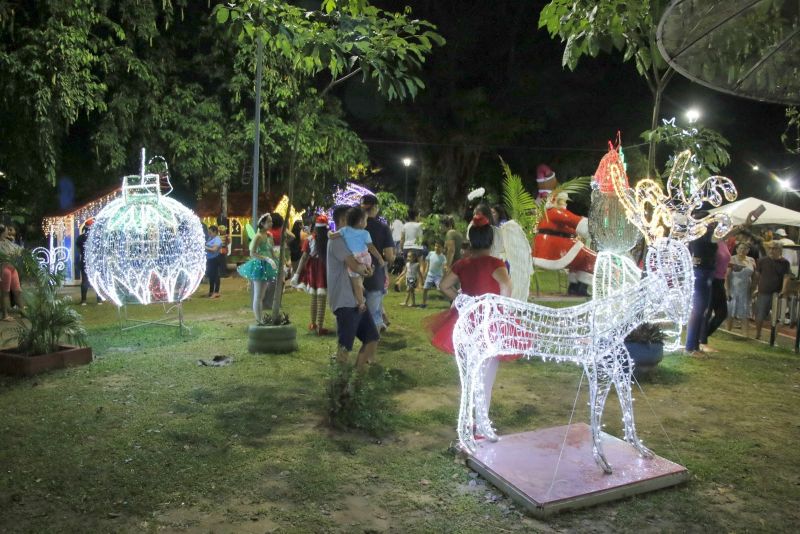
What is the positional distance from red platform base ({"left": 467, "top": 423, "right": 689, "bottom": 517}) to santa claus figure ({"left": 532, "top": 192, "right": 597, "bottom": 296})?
237 inches

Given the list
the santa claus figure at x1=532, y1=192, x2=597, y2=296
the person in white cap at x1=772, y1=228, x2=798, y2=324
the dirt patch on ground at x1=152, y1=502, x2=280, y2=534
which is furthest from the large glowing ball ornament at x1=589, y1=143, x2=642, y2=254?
the dirt patch on ground at x1=152, y1=502, x2=280, y2=534

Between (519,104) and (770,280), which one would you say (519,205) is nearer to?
(770,280)

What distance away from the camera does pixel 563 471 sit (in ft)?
12.9

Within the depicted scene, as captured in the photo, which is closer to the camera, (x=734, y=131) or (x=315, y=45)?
(x=315, y=45)

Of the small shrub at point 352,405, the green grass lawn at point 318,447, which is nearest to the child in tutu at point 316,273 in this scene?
the green grass lawn at point 318,447

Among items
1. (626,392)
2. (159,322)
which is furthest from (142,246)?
(626,392)

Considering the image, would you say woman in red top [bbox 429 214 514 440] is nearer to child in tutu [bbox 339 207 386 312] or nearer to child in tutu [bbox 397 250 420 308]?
child in tutu [bbox 339 207 386 312]

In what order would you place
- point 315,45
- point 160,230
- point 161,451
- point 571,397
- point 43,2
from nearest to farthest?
point 161,451
point 315,45
point 571,397
point 160,230
point 43,2

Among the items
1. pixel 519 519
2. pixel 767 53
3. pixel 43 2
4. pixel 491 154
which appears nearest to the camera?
pixel 767 53

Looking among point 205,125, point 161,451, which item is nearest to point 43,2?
point 205,125

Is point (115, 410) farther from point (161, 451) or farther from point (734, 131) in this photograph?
point (734, 131)

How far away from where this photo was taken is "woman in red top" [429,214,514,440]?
4.42 metres

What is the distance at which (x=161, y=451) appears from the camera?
438 centimetres

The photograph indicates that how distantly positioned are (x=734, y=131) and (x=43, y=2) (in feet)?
87.9
